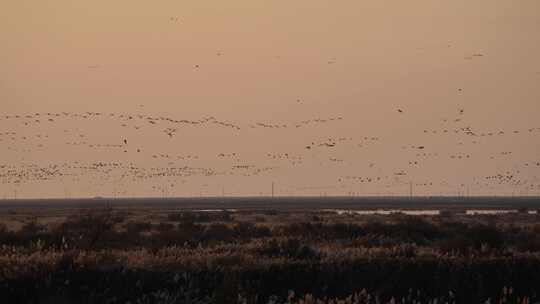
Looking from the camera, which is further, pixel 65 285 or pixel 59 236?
pixel 59 236

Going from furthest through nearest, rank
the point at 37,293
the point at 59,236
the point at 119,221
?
the point at 119,221 → the point at 59,236 → the point at 37,293

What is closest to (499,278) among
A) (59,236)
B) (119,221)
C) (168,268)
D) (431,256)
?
(431,256)

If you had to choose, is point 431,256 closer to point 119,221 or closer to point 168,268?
point 168,268

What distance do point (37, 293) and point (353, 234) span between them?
27673 millimetres

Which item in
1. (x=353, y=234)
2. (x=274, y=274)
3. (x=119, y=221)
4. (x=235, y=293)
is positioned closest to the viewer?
(x=235, y=293)

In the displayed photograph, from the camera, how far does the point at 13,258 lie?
26547 mm

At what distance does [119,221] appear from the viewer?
7219 centimetres

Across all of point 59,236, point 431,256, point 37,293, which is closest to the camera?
point 37,293

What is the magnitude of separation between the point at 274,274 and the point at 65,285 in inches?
190

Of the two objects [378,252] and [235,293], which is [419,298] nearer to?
[235,293]

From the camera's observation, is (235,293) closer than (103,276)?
Yes

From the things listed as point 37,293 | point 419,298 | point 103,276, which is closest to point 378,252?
point 419,298

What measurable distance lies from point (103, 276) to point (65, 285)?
1.11 meters

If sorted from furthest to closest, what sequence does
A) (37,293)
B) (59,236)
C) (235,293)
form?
(59,236) < (37,293) < (235,293)
